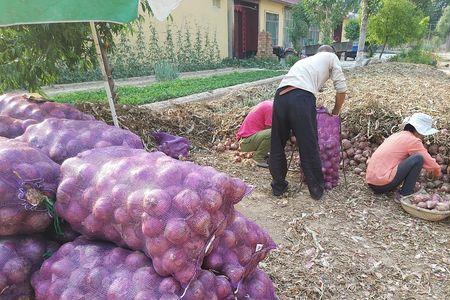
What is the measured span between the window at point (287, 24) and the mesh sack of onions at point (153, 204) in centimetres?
2471

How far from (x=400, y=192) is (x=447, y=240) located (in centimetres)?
84

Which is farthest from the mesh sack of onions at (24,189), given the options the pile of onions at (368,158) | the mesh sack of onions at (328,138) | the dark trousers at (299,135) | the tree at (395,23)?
the tree at (395,23)

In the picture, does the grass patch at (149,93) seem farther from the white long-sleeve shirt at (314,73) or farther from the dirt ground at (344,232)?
the white long-sleeve shirt at (314,73)

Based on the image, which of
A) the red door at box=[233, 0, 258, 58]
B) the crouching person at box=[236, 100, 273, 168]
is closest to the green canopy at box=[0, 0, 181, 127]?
the crouching person at box=[236, 100, 273, 168]

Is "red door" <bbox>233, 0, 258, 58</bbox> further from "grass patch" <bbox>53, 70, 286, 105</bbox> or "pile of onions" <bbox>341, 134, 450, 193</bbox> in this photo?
"pile of onions" <bbox>341, 134, 450, 193</bbox>

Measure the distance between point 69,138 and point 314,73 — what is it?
2.81m

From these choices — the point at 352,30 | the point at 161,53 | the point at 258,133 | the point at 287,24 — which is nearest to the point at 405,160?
the point at 258,133

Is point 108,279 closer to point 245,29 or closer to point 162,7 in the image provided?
point 162,7

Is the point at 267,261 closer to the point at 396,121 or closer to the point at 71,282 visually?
the point at 71,282

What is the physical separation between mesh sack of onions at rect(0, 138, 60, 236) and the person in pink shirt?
3.60 meters

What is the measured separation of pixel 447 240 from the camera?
3.61 m

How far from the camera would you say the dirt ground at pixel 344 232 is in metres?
2.87

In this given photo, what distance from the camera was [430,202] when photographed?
398 cm

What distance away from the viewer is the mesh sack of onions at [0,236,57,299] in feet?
4.86
